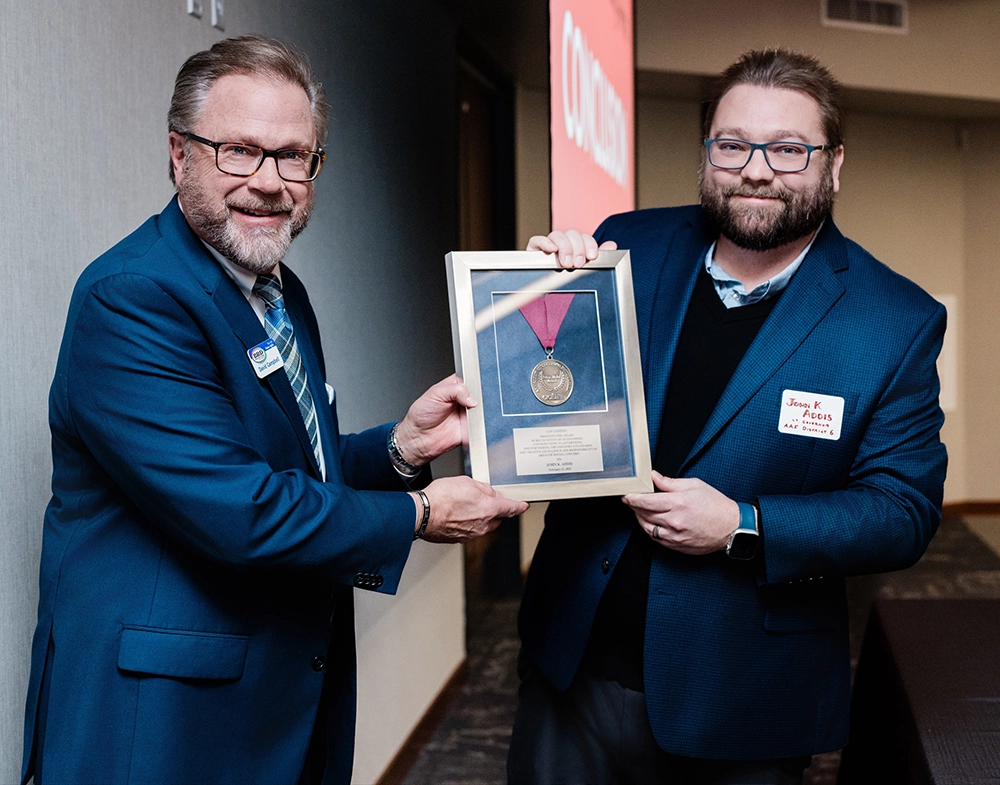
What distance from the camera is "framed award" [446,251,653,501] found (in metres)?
1.46

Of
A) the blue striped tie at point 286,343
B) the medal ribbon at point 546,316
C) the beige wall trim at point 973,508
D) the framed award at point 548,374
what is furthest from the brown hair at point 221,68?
the beige wall trim at point 973,508

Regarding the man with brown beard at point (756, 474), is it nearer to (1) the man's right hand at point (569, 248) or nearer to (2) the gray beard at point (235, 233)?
(1) the man's right hand at point (569, 248)

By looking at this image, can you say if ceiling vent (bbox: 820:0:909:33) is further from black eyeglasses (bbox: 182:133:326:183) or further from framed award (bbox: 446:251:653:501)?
black eyeglasses (bbox: 182:133:326:183)

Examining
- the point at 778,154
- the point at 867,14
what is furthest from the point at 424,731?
the point at 867,14

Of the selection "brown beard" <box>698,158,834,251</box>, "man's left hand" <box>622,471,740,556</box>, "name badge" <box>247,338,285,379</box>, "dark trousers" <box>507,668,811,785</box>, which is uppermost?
"brown beard" <box>698,158,834,251</box>

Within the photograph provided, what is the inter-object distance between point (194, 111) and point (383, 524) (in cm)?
63

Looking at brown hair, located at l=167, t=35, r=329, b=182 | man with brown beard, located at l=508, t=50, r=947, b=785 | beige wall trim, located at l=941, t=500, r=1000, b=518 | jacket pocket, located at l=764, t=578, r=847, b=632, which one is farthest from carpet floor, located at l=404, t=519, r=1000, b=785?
brown hair, located at l=167, t=35, r=329, b=182

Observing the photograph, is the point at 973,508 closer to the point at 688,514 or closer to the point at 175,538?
the point at 688,514

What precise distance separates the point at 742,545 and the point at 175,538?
2.84 ft

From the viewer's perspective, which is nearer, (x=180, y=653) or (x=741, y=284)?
(x=180, y=653)

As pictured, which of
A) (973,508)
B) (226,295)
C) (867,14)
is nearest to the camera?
(226,295)

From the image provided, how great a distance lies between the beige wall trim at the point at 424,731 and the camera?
3080 millimetres

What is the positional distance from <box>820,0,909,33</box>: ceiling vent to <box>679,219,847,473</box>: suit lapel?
5.35 m

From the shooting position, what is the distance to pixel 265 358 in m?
1.30
